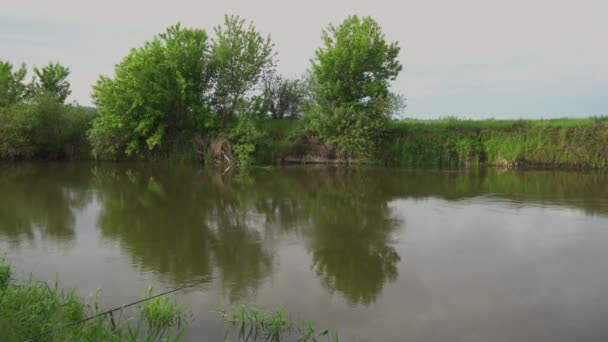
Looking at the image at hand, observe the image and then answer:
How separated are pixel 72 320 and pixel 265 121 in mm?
26891

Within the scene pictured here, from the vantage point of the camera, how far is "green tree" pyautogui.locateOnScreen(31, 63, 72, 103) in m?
38.5

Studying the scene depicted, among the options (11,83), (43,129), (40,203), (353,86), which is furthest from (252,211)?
(11,83)

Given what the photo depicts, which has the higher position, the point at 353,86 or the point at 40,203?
the point at 353,86

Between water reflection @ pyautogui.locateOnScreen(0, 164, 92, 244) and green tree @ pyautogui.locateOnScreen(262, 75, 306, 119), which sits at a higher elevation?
green tree @ pyautogui.locateOnScreen(262, 75, 306, 119)

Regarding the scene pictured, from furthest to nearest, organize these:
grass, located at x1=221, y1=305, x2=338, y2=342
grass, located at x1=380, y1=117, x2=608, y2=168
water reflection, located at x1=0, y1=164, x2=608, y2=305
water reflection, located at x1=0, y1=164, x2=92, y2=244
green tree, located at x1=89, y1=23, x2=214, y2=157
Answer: green tree, located at x1=89, y1=23, x2=214, y2=157 < grass, located at x1=380, y1=117, x2=608, y2=168 < water reflection, located at x1=0, y1=164, x2=92, y2=244 < water reflection, located at x1=0, y1=164, x2=608, y2=305 < grass, located at x1=221, y1=305, x2=338, y2=342

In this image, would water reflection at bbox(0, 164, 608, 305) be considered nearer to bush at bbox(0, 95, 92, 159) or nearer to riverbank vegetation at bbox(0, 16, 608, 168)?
riverbank vegetation at bbox(0, 16, 608, 168)

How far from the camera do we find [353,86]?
28250 mm

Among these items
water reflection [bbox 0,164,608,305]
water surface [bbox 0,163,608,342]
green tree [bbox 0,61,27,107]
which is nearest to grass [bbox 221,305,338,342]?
water surface [bbox 0,163,608,342]

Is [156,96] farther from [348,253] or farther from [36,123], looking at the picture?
[348,253]

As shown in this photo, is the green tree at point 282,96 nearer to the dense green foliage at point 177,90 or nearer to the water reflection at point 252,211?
the dense green foliage at point 177,90

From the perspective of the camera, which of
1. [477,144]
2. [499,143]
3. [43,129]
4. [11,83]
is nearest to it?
[499,143]

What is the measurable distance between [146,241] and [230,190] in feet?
25.8

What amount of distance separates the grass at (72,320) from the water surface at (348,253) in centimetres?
34

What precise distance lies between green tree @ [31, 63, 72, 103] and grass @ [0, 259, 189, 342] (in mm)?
37260
